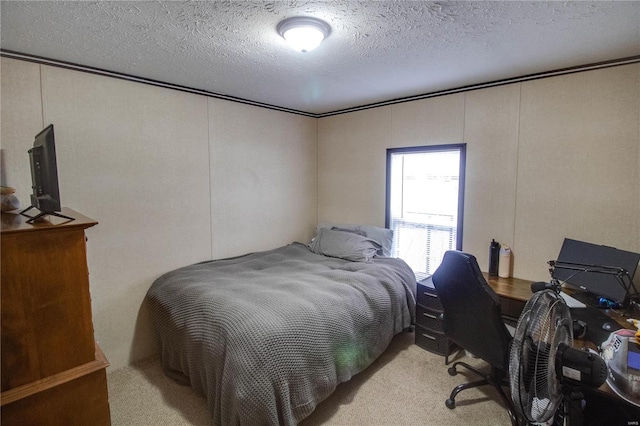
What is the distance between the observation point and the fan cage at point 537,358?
1.28m

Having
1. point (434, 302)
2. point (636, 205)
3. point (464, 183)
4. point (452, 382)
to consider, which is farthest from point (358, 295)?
point (636, 205)

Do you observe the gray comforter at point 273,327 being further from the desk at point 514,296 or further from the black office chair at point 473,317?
the desk at point 514,296

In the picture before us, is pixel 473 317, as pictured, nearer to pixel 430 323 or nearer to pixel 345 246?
pixel 430 323

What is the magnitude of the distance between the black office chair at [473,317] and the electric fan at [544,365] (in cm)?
54

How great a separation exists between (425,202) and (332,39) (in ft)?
6.80

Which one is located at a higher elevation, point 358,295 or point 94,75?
point 94,75

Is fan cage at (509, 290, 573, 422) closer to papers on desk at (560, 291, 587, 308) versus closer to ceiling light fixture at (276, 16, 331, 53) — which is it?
papers on desk at (560, 291, 587, 308)

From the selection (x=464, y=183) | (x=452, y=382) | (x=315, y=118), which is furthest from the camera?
(x=315, y=118)

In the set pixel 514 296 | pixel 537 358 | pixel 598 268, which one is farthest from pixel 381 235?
pixel 537 358

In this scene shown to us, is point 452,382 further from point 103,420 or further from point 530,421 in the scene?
point 103,420

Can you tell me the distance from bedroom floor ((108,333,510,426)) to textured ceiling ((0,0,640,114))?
2.42m

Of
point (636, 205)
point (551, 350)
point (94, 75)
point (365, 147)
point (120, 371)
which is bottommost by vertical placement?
point (120, 371)

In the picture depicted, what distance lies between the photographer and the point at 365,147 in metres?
3.88

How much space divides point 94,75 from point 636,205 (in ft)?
13.7
